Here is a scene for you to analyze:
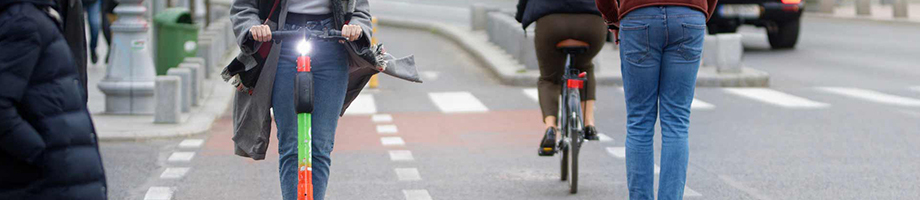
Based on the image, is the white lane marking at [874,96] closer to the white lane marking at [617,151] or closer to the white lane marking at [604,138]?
the white lane marking at [604,138]

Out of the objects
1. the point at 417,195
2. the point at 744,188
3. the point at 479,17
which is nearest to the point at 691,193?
the point at 744,188

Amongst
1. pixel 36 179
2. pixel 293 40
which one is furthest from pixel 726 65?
pixel 36 179

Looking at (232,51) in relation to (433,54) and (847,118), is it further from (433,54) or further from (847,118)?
(847,118)

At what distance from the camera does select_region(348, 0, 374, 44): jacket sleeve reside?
4.92 metres

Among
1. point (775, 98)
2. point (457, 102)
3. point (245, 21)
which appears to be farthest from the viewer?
point (775, 98)

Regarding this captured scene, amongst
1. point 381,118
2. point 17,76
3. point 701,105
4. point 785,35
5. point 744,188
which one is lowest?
point 785,35

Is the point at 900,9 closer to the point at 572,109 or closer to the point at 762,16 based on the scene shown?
the point at 762,16

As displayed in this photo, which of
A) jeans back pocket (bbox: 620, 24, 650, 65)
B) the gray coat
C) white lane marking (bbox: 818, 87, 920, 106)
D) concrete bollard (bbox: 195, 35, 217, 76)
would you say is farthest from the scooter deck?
concrete bollard (bbox: 195, 35, 217, 76)

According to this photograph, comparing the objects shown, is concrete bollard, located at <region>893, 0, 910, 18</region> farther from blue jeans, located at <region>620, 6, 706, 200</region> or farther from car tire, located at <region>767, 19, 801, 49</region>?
blue jeans, located at <region>620, 6, 706, 200</region>

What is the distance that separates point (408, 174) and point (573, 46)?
138 centimetres

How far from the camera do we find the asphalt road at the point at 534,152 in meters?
7.25

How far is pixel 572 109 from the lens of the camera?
6.97 metres

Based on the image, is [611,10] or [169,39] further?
[169,39]

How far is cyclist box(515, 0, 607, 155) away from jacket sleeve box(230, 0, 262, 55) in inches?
94.1
